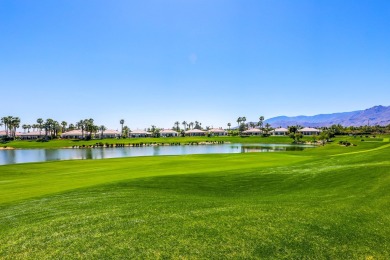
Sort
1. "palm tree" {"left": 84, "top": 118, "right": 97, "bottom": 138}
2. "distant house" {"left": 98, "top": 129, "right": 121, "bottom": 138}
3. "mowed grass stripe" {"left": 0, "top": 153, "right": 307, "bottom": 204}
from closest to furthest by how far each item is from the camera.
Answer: "mowed grass stripe" {"left": 0, "top": 153, "right": 307, "bottom": 204}
"palm tree" {"left": 84, "top": 118, "right": 97, "bottom": 138}
"distant house" {"left": 98, "top": 129, "right": 121, "bottom": 138}

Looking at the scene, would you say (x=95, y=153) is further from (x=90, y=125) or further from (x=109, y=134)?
(x=109, y=134)

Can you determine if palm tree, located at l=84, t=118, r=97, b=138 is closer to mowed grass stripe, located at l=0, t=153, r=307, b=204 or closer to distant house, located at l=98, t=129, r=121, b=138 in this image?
distant house, located at l=98, t=129, r=121, b=138

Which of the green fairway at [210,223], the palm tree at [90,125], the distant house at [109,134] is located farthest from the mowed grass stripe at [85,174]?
the distant house at [109,134]

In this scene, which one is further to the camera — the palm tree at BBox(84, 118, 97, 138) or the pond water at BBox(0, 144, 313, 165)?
the palm tree at BBox(84, 118, 97, 138)

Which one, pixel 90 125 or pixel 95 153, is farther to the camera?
pixel 90 125

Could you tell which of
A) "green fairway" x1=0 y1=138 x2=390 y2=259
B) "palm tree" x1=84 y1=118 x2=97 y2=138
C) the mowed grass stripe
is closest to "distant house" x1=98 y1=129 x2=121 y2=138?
"palm tree" x1=84 y1=118 x2=97 y2=138

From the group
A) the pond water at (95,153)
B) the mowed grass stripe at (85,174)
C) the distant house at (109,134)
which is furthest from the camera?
the distant house at (109,134)

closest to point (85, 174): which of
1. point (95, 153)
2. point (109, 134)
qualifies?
point (95, 153)

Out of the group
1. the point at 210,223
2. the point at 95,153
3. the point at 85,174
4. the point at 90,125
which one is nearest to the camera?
the point at 210,223

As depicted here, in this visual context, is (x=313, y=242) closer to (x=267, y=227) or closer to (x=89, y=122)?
(x=267, y=227)

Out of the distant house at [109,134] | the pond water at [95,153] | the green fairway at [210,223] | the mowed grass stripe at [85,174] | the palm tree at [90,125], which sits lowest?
the pond water at [95,153]

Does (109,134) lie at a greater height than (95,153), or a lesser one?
greater

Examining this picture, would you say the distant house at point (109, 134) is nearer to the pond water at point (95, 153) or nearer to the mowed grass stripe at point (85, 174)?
the pond water at point (95, 153)

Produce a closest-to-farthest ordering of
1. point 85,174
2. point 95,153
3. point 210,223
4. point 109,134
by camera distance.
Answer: point 210,223, point 85,174, point 95,153, point 109,134
